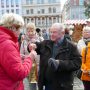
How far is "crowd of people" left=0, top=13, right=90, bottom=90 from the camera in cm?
433

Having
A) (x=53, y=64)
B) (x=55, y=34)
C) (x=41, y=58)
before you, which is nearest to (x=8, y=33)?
(x=53, y=64)

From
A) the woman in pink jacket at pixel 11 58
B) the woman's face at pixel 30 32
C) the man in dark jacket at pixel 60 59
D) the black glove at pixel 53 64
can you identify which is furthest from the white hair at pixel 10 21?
the woman's face at pixel 30 32

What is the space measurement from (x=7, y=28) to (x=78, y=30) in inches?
436

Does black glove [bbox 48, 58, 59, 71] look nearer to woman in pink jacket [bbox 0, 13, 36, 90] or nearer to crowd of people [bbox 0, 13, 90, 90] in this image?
crowd of people [bbox 0, 13, 90, 90]

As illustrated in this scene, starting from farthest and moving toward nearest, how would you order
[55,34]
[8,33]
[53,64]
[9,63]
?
[55,34], [53,64], [8,33], [9,63]

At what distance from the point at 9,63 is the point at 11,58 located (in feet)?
0.18

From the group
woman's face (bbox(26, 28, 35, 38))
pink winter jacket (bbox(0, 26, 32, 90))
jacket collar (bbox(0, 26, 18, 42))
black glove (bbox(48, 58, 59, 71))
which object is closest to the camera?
pink winter jacket (bbox(0, 26, 32, 90))

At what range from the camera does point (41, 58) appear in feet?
20.2

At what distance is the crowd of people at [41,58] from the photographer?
433cm

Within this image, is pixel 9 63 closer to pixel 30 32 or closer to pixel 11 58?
A: pixel 11 58

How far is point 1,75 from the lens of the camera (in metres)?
4.38

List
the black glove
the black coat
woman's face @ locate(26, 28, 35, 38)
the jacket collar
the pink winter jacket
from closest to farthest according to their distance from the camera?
the pink winter jacket, the jacket collar, the black glove, the black coat, woman's face @ locate(26, 28, 35, 38)

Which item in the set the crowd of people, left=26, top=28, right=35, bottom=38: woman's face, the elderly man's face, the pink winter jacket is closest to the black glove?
the crowd of people

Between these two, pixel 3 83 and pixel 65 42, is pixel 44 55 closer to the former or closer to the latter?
pixel 65 42
